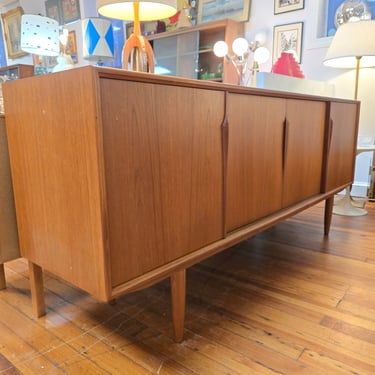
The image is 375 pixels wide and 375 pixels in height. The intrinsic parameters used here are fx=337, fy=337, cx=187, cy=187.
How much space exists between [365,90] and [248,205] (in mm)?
2152

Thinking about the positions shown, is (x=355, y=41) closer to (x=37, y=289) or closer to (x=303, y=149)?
(x=303, y=149)

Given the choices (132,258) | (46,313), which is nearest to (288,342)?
(132,258)

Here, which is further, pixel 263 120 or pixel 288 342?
pixel 263 120

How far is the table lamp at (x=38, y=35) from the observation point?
1.41m

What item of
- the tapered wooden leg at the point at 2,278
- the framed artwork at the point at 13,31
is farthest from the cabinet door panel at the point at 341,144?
the framed artwork at the point at 13,31

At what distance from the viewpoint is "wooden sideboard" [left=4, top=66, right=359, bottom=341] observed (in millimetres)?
776

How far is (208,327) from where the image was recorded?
3.71 ft

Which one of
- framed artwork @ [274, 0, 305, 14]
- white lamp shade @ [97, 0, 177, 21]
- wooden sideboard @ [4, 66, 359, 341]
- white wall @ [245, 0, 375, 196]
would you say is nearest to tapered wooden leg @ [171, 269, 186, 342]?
wooden sideboard @ [4, 66, 359, 341]

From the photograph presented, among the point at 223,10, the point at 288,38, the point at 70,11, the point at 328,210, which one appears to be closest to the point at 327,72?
the point at 288,38

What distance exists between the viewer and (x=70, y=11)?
479cm

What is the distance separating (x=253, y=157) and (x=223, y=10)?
8.77 feet

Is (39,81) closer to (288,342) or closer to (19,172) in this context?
(19,172)

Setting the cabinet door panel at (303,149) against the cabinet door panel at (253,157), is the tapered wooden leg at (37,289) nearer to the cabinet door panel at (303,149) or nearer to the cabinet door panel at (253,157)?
the cabinet door panel at (253,157)

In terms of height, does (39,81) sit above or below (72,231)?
above
